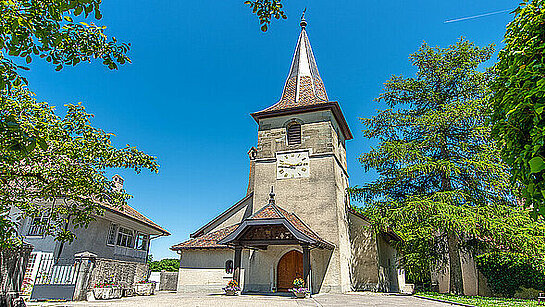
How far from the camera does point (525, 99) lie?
10.2ft

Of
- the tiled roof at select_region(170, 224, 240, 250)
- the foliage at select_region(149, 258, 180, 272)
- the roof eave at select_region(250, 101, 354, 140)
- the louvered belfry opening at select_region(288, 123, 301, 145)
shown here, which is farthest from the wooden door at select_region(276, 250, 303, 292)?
the foliage at select_region(149, 258, 180, 272)

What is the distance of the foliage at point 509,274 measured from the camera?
17.7 m

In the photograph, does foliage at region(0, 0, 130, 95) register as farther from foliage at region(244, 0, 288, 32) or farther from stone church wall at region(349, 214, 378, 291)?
stone church wall at region(349, 214, 378, 291)

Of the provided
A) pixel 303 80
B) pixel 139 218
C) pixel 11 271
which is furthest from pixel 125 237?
pixel 303 80

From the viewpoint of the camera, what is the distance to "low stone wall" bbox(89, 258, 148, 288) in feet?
43.2

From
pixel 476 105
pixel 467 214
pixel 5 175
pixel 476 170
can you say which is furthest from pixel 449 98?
pixel 5 175

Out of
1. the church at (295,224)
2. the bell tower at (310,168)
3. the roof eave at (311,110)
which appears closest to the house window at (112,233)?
the church at (295,224)

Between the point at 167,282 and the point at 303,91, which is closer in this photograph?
the point at 303,91

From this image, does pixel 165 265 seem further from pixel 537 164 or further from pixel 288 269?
pixel 537 164

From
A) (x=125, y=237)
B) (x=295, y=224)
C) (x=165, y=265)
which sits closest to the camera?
(x=295, y=224)

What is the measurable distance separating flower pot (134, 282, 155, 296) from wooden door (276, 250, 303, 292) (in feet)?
22.4

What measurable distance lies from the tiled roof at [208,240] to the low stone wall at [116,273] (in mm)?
2156

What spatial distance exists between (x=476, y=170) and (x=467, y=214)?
281 cm

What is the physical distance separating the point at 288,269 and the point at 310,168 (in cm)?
563
